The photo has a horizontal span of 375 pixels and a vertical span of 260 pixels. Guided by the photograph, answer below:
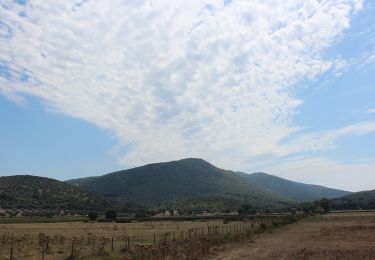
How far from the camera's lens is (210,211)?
553 feet

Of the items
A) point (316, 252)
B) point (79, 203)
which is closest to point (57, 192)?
point (79, 203)

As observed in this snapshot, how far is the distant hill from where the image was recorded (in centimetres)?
12686

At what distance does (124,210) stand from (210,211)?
3202cm

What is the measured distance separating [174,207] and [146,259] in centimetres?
14729

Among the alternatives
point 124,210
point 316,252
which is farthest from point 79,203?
point 316,252

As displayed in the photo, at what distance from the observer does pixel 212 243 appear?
39.1 m

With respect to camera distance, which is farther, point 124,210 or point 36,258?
point 124,210

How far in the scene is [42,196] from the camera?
137 m

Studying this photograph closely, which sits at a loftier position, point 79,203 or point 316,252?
point 79,203

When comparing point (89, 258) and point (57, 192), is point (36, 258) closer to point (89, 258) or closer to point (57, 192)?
point (89, 258)

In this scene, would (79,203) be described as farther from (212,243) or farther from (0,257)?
(0,257)

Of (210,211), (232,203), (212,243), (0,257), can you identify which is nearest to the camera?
(0,257)

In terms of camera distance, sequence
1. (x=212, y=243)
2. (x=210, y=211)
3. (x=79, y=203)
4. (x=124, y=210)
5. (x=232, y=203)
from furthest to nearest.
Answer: (x=232, y=203) < (x=210, y=211) < (x=124, y=210) < (x=79, y=203) < (x=212, y=243)

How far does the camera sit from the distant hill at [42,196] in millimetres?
126856
